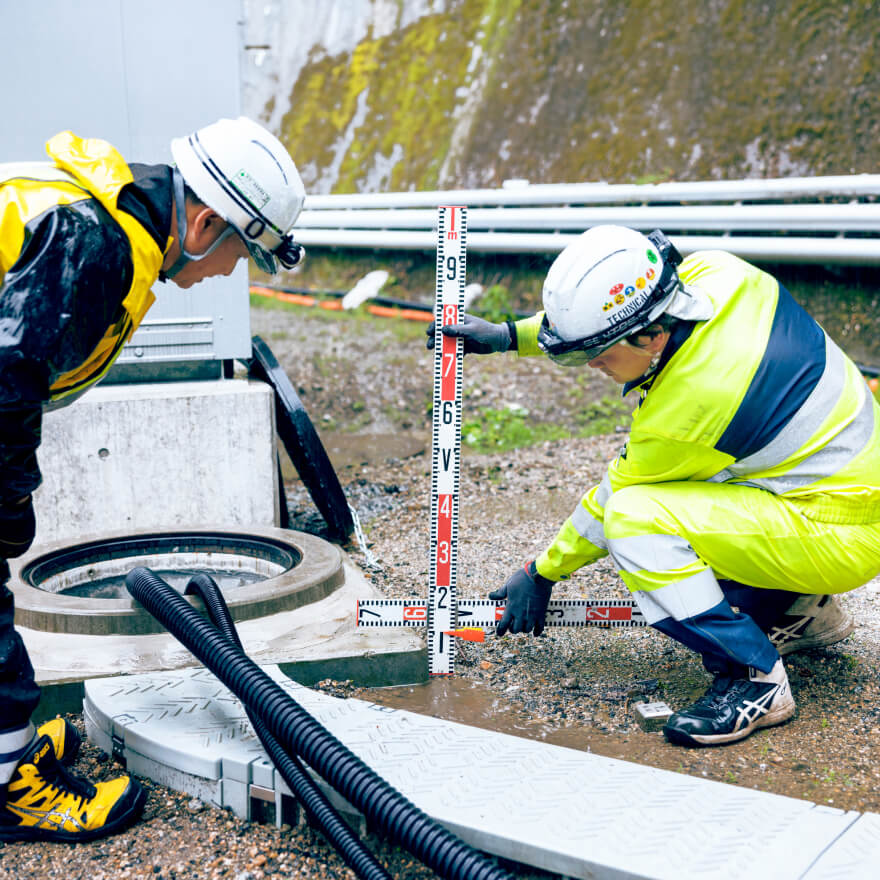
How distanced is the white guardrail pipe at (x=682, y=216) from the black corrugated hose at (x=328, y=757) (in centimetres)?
346

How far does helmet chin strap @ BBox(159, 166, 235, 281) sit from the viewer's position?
239 cm

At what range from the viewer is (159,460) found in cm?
443

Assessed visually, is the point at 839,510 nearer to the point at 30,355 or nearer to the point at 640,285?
the point at 640,285

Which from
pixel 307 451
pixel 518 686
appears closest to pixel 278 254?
pixel 518 686

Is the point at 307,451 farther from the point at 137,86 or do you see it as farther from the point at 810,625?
the point at 810,625

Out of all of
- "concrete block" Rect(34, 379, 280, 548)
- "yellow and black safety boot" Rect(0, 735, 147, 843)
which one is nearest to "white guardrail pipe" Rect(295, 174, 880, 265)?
"concrete block" Rect(34, 379, 280, 548)

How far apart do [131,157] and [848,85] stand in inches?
205

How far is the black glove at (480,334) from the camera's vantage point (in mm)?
3133

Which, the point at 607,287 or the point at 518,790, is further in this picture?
the point at 607,287

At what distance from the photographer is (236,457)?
4523mm

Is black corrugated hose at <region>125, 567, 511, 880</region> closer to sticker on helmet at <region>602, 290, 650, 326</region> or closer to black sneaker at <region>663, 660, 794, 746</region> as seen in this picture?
black sneaker at <region>663, 660, 794, 746</region>

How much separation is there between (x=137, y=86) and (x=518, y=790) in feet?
11.6

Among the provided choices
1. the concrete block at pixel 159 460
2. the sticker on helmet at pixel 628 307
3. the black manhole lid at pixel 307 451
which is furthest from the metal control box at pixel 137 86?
the sticker on helmet at pixel 628 307

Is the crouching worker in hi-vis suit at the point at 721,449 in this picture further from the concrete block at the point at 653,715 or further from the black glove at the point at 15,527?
the black glove at the point at 15,527
